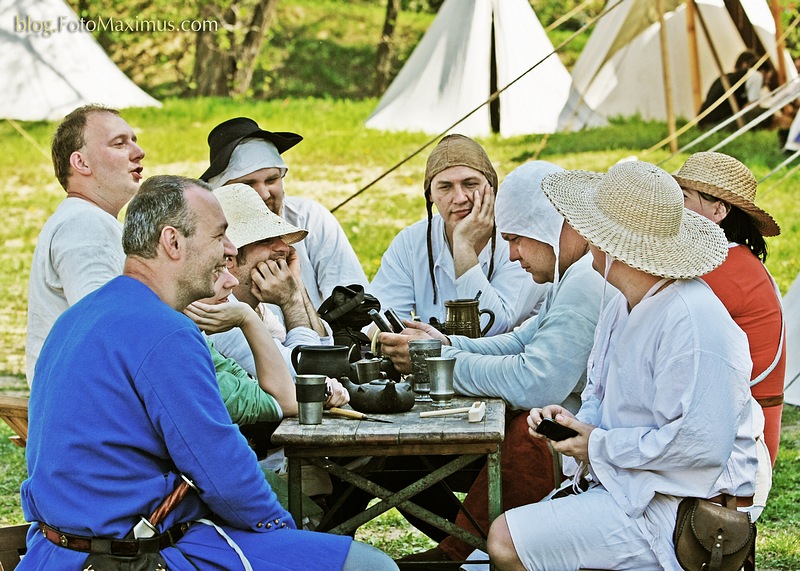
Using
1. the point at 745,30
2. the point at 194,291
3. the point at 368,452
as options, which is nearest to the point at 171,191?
the point at 194,291

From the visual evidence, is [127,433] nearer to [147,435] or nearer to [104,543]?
[147,435]

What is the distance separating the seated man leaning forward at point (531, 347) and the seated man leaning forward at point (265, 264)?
Answer: 1.08 ft

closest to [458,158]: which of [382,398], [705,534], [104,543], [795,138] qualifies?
[382,398]

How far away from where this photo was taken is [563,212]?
2.78 m

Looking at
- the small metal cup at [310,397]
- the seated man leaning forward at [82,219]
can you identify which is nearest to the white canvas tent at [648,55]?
the seated man leaning forward at [82,219]

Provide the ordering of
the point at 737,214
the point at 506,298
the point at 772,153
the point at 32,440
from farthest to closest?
the point at 772,153
the point at 506,298
the point at 737,214
the point at 32,440

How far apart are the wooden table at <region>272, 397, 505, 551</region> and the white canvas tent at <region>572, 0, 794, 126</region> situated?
320 inches

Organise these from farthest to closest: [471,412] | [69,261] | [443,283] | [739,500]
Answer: [443,283], [69,261], [471,412], [739,500]

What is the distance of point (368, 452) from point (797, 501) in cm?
293

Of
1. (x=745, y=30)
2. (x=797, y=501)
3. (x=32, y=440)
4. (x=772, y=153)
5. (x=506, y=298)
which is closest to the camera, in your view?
(x=32, y=440)

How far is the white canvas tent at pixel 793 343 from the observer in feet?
19.8

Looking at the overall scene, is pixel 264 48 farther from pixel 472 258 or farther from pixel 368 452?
pixel 368 452

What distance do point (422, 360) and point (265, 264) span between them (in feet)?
2.32

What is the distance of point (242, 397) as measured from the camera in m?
2.91
